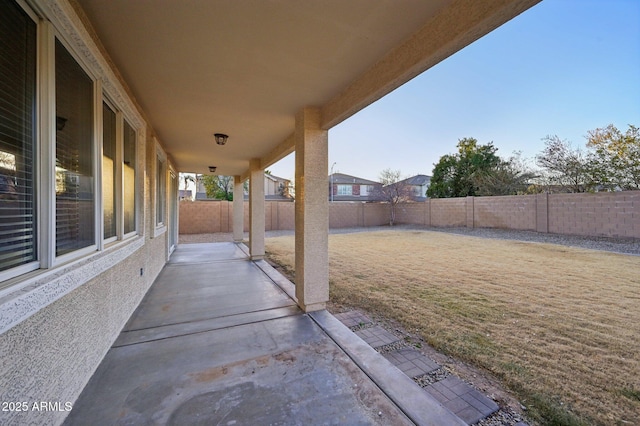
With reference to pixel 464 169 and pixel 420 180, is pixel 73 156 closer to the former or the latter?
pixel 464 169

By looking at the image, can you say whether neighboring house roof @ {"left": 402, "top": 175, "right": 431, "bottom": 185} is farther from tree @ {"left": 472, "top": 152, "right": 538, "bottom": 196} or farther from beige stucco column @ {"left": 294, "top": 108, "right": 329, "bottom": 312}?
beige stucco column @ {"left": 294, "top": 108, "right": 329, "bottom": 312}

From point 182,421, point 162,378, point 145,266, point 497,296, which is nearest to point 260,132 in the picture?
point 145,266

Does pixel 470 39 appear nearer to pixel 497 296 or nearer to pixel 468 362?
pixel 468 362

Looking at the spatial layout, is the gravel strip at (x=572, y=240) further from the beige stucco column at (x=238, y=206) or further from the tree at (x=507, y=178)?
the beige stucco column at (x=238, y=206)

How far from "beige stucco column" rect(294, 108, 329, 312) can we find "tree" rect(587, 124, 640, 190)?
14.1 metres

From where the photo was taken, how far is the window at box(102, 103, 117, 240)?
2527mm

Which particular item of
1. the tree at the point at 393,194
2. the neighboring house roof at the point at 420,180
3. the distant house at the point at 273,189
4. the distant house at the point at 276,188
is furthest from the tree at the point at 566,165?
the neighboring house roof at the point at 420,180

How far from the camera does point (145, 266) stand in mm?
4062

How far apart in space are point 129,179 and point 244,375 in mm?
2880

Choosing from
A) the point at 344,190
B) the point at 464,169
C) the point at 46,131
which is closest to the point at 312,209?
the point at 46,131

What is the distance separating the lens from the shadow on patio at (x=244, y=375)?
5.79 ft

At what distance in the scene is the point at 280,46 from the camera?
2.16 meters

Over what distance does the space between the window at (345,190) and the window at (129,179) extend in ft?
98.4

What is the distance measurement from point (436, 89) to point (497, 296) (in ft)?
25.0
